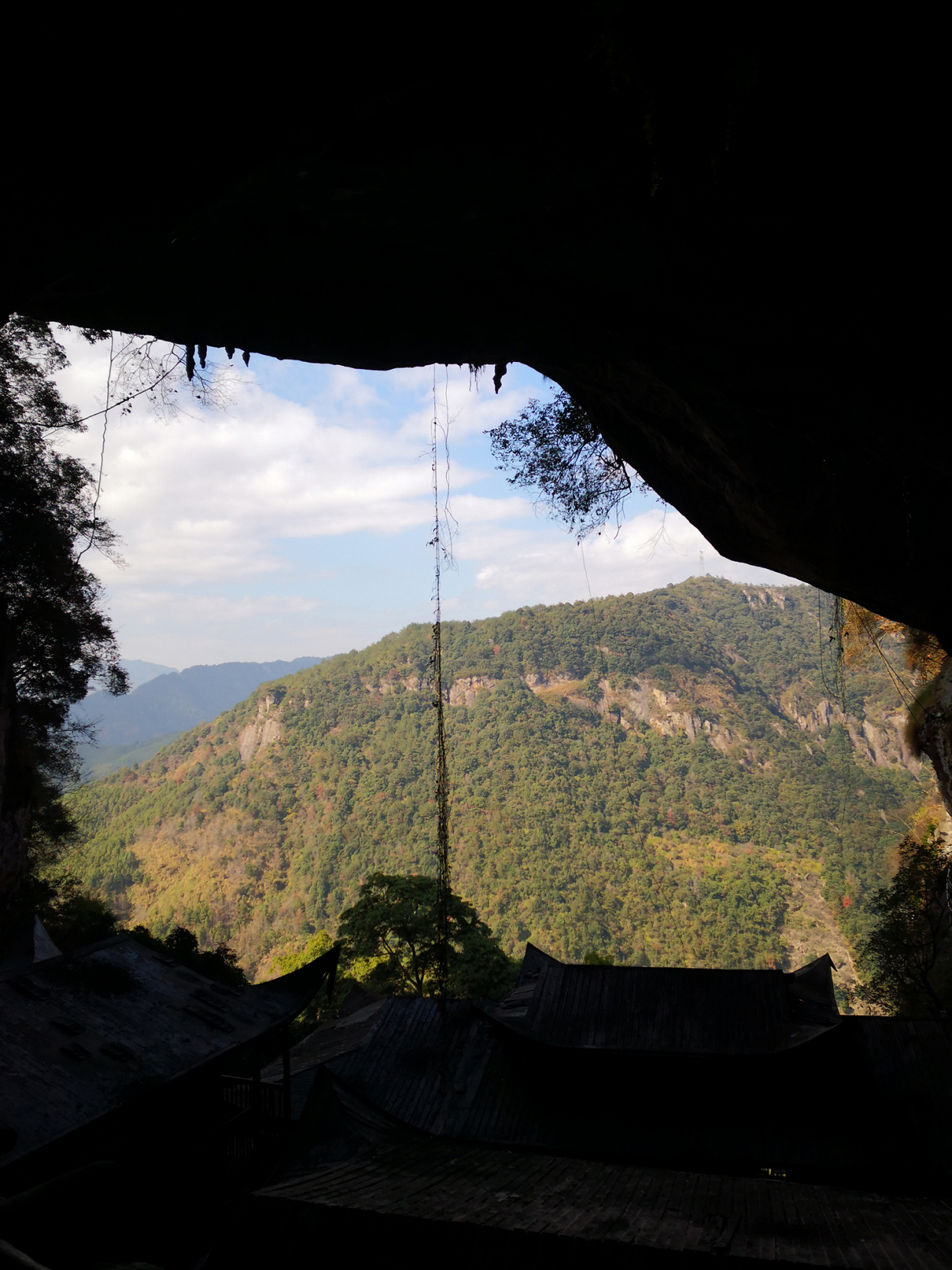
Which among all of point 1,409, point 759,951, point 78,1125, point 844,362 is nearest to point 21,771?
point 1,409

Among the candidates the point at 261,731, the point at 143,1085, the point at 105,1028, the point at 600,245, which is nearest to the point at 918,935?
the point at 143,1085

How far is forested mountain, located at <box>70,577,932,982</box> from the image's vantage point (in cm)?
6569

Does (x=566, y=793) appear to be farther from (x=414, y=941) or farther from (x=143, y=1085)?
(x=143, y=1085)

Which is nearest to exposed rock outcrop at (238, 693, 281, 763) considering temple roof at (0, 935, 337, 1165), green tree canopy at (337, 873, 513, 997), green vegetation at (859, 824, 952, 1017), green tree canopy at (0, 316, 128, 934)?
green tree canopy at (337, 873, 513, 997)

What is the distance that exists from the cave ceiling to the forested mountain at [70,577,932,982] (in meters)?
55.5

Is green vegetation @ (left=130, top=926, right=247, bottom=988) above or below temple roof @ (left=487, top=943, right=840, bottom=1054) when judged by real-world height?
below

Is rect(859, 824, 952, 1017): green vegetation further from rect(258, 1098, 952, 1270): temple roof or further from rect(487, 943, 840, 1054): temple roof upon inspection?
rect(258, 1098, 952, 1270): temple roof

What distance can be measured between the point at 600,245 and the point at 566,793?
8182 centimetres

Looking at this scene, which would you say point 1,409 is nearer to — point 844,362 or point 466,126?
point 466,126

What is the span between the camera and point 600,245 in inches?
308

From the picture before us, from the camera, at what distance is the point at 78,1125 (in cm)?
755

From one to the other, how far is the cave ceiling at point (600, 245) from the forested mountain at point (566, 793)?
55.5 m

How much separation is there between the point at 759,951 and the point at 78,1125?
61.7m

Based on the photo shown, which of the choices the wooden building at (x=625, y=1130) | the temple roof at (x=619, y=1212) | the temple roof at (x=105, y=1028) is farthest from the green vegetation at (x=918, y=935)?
the temple roof at (x=105, y=1028)
